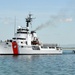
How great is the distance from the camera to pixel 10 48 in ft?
359

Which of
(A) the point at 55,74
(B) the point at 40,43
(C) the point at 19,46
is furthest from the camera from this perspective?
(B) the point at 40,43

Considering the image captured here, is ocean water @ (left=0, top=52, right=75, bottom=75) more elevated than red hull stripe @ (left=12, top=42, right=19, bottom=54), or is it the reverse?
red hull stripe @ (left=12, top=42, right=19, bottom=54)

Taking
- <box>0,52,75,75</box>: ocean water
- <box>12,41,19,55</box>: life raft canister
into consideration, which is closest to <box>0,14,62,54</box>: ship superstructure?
<box>12,41,19,55</box>: life raft canister

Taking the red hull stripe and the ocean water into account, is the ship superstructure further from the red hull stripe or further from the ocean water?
the ocean water

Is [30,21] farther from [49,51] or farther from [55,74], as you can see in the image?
[55,74]

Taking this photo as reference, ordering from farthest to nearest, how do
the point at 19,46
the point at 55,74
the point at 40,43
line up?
the point at 40,43, the point at 19,46, the point at 55,74

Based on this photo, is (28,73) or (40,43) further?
(40,43)

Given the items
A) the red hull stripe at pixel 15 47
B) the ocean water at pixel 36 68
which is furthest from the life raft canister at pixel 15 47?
the ocean water at pixel 36 68

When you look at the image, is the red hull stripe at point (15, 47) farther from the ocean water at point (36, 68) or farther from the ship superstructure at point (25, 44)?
the ocean water at point (36, 68)

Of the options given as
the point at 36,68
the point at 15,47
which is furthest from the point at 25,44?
the point at 36,68

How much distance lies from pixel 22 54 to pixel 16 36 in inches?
231

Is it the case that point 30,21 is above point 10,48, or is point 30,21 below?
above

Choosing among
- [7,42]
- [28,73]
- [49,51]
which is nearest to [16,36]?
[7,42]

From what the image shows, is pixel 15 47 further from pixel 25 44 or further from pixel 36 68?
pixel 36 68
